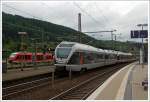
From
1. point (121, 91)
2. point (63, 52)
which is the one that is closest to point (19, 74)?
point (63, 52)

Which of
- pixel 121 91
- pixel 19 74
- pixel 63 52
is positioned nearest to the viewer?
pixel 121 91

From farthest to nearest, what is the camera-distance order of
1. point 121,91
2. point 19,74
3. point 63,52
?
point 19,74 < point 63,52 < point 121,91

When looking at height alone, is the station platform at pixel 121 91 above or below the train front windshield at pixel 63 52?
below

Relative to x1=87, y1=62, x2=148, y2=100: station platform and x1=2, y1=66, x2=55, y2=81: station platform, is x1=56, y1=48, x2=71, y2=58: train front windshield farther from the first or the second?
x1=87, y1=62, x2=148, y2=100: station platform

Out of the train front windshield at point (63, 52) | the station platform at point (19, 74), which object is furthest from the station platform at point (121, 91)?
the station platform at point (19, 74)

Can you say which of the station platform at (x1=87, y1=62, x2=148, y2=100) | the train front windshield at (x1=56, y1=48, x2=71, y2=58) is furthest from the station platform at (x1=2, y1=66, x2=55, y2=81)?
the station platform at (x1=87, y1=62, x2=148, y2=100)

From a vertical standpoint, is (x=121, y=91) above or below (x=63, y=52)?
below

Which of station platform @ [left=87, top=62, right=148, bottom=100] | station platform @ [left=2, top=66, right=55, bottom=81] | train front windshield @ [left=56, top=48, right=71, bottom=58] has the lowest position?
station platform @ [left=87, top=62, right=148, bottom=100]

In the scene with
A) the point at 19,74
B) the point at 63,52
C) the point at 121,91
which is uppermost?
the point at 63,52

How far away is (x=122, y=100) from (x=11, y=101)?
14.0 ft

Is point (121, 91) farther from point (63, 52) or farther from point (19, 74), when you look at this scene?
point (19, 74)

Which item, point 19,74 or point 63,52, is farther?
point 19,74

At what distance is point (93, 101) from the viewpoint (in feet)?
41.5

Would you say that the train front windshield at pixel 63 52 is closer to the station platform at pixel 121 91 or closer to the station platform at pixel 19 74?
the station platform at pixel 19 74
